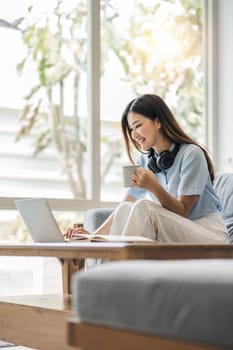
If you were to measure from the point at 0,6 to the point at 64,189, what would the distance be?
1073 millimetres

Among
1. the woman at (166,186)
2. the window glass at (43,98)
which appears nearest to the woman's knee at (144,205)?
the woman at (166,186)

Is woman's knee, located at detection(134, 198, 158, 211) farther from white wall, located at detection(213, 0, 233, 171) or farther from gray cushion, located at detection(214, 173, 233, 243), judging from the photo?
white wall, located at detection(213, 0, 233, 171)

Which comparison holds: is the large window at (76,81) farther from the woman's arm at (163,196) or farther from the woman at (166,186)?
the woman's arm at (163,196)

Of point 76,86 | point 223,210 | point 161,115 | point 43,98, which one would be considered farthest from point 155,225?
point 76,86

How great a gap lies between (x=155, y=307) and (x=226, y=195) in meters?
2.20

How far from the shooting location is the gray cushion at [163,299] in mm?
1212

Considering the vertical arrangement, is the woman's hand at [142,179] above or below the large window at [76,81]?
below

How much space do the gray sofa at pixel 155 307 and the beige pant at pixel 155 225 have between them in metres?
1.15

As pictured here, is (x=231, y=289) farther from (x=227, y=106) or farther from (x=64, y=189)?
(x=227, y=106)

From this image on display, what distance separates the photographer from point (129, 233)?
103 inches

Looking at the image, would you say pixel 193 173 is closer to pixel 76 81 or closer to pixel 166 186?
pixel 166 186

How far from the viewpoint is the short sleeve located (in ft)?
9.74

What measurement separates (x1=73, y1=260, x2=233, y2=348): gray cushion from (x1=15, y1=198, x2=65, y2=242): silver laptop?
1.11 m

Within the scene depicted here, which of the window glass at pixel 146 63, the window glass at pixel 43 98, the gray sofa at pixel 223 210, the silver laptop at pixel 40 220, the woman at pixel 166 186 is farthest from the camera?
the window glass at pixel 146 63
